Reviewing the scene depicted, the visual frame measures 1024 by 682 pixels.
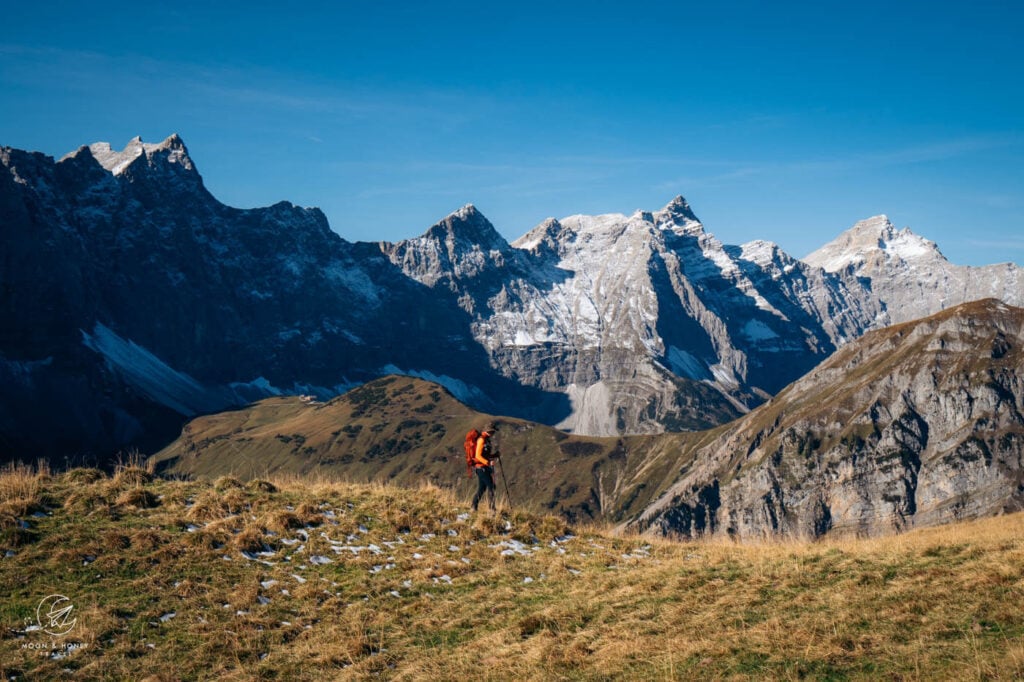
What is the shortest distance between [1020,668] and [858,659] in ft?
8.23

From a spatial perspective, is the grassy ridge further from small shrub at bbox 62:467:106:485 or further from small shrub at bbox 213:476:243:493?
small shrub at bbox 213:476:243:493

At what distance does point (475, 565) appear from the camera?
23.5m

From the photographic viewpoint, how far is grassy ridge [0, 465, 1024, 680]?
599 inches

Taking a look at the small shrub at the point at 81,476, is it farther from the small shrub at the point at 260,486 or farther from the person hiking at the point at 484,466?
the person hiking at the point at 484,466

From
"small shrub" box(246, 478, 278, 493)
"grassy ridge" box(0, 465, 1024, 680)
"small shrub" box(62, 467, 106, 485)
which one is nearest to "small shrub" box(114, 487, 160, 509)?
"grassy ridge" box(0, 465, 1024, 680)

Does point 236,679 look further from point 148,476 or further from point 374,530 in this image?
point 148,476

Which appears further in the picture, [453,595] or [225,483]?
[225,483]

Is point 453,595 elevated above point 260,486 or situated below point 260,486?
below

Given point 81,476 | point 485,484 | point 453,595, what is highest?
point 81,476

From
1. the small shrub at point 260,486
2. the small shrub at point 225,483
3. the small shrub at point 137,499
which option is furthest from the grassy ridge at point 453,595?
the small shrub at point 260,486

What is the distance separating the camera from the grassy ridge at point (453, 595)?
15.2 meters

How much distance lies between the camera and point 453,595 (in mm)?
20984

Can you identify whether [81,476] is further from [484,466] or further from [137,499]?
[484,466]

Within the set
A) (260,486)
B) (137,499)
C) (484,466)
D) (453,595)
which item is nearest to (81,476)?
(137,499)
